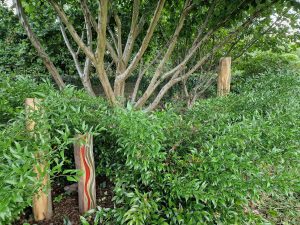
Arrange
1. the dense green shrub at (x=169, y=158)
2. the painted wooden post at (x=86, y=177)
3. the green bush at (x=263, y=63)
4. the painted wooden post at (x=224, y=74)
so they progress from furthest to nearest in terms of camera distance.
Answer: the green bush at (x=263, y=63), the painted wooden post at (x=224, y=74), the painted wooden post at (x=86, y=177), the dense green shrub at (x=169, y=158)

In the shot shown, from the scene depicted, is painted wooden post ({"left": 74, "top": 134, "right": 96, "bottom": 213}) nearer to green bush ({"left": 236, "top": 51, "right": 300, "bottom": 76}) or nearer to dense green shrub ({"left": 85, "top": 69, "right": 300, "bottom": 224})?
dense green shrub ({"left": 85, "top": 69, "right": 300, "bottom": 224})

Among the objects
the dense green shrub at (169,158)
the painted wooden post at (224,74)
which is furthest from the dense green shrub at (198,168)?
the painted wooden post at (224,74)

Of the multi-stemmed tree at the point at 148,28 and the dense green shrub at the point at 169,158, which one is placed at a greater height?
the multi-stemmed tree at the point at 148,28

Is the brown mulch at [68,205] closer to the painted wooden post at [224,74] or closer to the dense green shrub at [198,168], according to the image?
the dense green shrub at [198,168]

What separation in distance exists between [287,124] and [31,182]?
1.53 m

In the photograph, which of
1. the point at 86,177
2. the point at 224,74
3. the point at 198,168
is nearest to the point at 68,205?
the point at 86,177

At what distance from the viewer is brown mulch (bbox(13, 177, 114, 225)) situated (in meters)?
1.36

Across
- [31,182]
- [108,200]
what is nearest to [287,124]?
[108,200]

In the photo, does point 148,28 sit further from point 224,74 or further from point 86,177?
point 86,177

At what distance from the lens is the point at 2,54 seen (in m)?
5.03

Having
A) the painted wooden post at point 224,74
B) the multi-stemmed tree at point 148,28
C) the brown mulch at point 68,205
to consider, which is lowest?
the brown mulch at point 68,205

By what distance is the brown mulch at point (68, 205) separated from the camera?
1362 mm

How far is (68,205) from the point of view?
150cm

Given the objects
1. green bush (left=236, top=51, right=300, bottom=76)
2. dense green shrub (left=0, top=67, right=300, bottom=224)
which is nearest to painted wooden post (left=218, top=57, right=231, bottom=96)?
dense green shrub (left=0, top=67, right=300, bottom=224)
